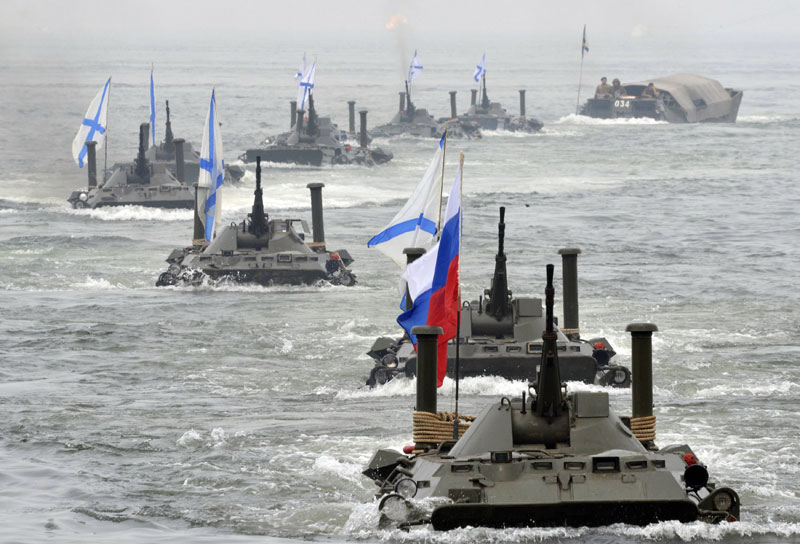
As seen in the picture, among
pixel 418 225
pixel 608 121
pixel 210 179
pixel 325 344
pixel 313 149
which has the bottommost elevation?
pixel 325 344

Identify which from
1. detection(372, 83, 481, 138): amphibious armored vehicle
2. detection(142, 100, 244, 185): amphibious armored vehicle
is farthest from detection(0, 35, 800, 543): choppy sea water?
detection(372, 83, 481, 138): amphibious armored vehicle

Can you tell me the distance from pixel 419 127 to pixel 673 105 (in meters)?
22.3

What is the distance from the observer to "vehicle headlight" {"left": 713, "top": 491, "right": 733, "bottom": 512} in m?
18.7

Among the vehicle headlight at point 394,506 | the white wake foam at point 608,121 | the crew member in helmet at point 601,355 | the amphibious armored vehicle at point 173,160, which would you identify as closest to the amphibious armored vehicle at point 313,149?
the amphibious armored vehicle at point 173,160

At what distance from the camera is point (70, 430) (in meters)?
27.9

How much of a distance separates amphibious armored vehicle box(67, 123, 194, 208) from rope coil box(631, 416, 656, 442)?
41074 millimetres

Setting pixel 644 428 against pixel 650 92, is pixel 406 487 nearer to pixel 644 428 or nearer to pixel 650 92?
pixel 644 428

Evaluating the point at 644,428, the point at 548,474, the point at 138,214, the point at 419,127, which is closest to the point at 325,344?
the point at 644,428

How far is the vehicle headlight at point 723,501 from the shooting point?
18734 millimetres

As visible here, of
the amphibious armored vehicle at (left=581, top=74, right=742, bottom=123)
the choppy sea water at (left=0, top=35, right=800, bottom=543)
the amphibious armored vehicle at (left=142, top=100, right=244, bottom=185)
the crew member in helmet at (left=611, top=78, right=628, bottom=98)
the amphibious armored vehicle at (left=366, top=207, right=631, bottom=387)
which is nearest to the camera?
the choppy sea water at (left=0, top=35, right=800, bottom=543)

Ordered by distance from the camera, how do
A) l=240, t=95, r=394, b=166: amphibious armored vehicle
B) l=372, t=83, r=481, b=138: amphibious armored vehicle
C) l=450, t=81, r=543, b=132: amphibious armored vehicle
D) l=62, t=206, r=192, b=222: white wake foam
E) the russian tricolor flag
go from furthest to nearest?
l=450, t=81, r=543, b=132: amphibious armored vehicle → l=372, t=83, r=481, b=138: amphibious armored vehicle → l=240, t=95, r=394, b=166: amphibious armored vehicle → l=62, t=206, r=192, b=222: white wake foam → the russian tricolor flag

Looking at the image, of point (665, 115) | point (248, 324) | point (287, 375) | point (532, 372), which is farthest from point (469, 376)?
point (665, 115)

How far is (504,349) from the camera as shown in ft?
98.6

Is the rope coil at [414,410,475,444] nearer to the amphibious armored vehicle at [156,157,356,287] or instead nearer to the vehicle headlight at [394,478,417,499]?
the vehicle headlight at [394,478,417,499]
